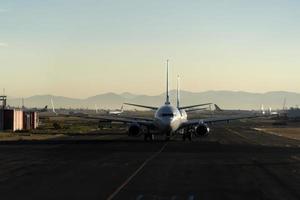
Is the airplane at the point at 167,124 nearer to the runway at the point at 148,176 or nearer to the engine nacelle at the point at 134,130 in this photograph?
the engine nacelle at the point at 134,130

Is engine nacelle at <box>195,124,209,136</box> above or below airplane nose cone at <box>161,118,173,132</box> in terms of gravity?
below

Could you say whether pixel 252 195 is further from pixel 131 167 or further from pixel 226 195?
pixel 131 167

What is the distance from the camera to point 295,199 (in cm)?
1942

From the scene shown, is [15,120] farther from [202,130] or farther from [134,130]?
[202,130]

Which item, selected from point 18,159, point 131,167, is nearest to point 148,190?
point 131,167

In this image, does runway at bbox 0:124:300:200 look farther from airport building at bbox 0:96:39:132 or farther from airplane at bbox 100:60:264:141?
airport building at bbox 0:96:39:132

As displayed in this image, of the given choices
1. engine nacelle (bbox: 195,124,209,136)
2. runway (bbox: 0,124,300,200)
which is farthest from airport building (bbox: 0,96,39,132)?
runway (bbox: 0,124,300,200)

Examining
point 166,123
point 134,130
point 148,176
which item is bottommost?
point 148,176

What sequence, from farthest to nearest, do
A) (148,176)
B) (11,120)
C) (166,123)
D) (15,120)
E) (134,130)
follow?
(15,120), (11,120), (134,130), (166,123), (148,176)

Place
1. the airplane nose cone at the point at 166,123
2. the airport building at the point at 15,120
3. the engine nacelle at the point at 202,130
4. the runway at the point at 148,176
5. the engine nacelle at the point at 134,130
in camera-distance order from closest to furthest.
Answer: the runway at the point at 148,176
the airplane nose cone at the point at 166,123
the engine nacelle at the point at 134,130
the engine nacelle at the point at 202,130
the airport building at the point at 15,120

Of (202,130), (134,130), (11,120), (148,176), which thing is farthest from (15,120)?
(148,176)

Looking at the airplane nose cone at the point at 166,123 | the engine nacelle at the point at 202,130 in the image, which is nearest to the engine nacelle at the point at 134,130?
the airplane nose cone at the point at 166,123

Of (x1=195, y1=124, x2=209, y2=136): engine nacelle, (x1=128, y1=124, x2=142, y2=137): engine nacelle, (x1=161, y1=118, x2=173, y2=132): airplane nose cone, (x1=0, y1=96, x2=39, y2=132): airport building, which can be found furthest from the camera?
(x1=0, y1=96, x2=39, y2=132): airport building

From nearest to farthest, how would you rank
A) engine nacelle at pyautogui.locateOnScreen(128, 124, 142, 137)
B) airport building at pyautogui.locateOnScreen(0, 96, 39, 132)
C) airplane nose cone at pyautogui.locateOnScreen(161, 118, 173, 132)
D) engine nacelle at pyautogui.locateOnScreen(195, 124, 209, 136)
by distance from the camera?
airplane nose cone at pyautogui.locateOnScreen(161, 118, 173, 132)
engine nacelle at pyautogui.locateOnScreen(128, 124, 142, 137)
engine nacelle at pyautogui.locateOnScreen(195, 124, 209, 136)
airport building at pyautogui.locateOnScreen(0, 96, 39, 132)
